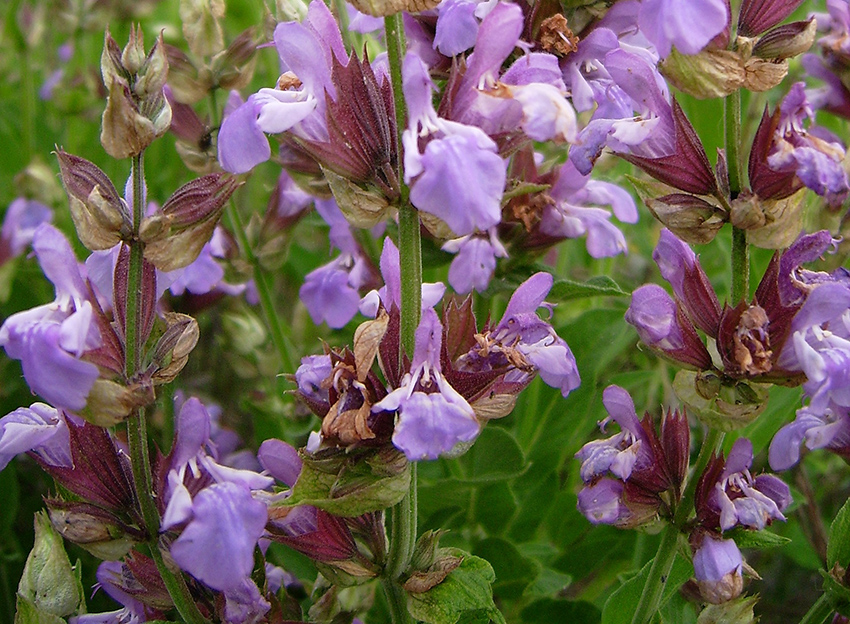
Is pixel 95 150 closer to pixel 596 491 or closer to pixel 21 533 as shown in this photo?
pixel 21 533

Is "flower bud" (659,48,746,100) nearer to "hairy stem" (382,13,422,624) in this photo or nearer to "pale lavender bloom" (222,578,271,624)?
"hairy stem" (382,13,422,624)

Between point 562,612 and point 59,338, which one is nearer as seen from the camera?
point 59,338

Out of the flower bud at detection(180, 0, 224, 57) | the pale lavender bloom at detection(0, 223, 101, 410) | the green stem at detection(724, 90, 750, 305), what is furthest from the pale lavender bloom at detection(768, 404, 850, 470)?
the flower bud at detection(180, 0, 224, 57)

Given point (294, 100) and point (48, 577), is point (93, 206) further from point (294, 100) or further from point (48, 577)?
point (48, 577)

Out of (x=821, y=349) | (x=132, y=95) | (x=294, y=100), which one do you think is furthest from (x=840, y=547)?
(x=132, y=95)

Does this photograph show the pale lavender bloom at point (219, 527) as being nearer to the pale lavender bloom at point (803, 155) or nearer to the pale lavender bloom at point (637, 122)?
the pale lavender bloom at point (637, 122)

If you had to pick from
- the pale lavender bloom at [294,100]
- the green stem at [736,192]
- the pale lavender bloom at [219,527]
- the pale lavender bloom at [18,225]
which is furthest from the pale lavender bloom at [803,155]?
the pale lavender bloom at [18,225]
